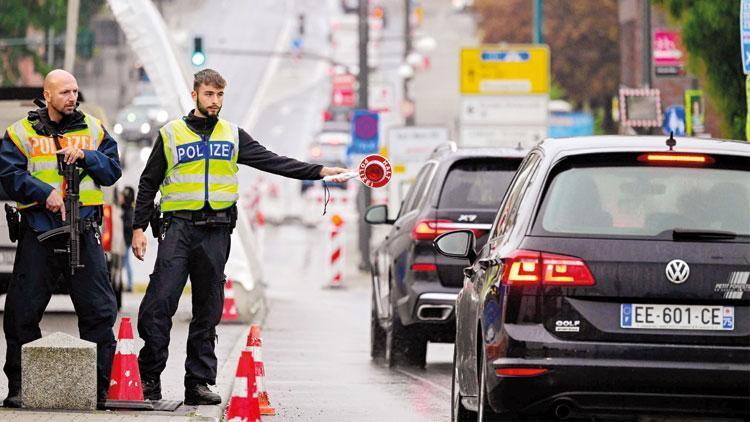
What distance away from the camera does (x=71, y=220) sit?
1159 cm

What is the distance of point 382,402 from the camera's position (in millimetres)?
14180

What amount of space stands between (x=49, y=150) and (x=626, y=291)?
162 inches

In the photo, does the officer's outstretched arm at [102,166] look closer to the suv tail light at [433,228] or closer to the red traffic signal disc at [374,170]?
the red traffic signal disc at [374,170]

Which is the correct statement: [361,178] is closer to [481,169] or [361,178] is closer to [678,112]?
[481,169]

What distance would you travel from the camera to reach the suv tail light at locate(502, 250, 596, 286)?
8.93 metres

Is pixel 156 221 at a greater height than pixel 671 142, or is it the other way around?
pixel 671 142

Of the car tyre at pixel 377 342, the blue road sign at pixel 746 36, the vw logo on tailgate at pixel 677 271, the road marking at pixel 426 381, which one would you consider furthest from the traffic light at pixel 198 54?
the vw logo on tailgate at pixel 677 271

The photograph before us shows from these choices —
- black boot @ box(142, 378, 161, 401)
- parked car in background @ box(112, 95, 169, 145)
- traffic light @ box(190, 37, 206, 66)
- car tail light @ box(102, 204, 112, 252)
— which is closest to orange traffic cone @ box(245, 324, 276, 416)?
black boot @ box(142, 378, 161, 401)

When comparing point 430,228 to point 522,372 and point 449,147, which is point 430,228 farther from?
point 522,372

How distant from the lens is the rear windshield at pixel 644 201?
9094mm

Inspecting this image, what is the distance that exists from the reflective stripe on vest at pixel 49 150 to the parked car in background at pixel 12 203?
286 inches

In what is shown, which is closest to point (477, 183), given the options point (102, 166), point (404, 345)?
point (404, 345)

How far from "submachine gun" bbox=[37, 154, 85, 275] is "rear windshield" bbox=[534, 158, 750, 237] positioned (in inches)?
132

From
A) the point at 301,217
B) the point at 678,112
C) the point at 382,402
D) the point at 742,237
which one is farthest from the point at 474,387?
the point at 301,217
